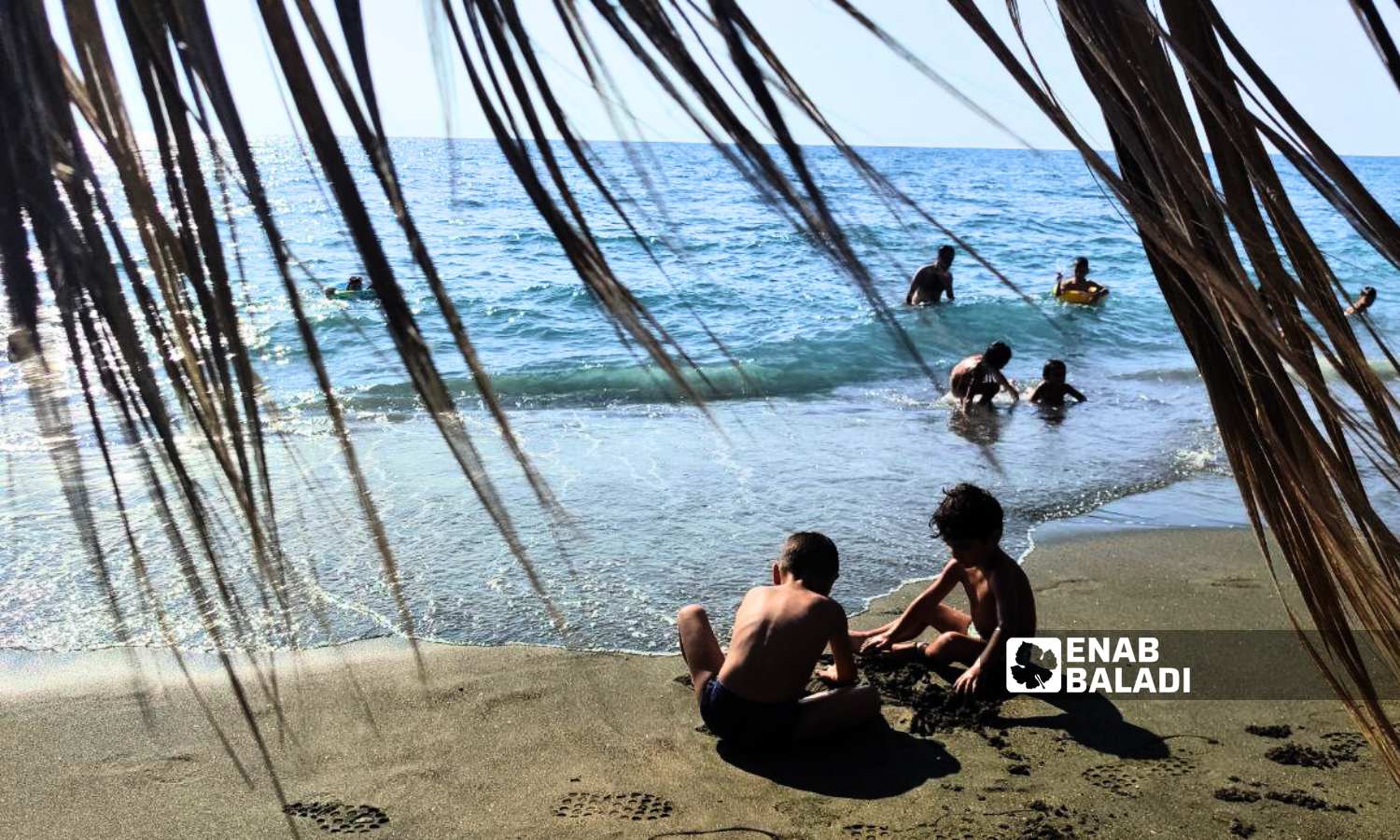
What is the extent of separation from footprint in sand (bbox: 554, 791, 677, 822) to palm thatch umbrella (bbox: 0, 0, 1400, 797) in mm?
3028

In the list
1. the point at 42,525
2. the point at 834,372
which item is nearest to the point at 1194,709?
the point at 42,525

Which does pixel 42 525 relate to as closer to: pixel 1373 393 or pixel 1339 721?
pixel 1339 721

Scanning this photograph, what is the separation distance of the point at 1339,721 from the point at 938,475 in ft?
13.9

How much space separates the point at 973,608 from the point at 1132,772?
1133 millimetres

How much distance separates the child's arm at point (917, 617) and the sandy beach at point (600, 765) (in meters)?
0.52

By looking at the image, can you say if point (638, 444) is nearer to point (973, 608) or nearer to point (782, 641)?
point (973, 608)

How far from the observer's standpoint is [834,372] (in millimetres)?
→ 13328

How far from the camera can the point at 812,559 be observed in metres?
4.50

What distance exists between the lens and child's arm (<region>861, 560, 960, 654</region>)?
4973mm

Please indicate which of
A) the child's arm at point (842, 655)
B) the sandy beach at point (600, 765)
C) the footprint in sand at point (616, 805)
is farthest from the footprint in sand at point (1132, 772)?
the footprint in sand at point (616, 805)

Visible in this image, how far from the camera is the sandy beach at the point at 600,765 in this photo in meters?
3.56

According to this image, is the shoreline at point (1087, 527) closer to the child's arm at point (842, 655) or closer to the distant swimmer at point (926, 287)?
the child's arm at point (842, 655)

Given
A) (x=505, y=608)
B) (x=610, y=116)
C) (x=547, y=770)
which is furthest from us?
(x=505, y=608)

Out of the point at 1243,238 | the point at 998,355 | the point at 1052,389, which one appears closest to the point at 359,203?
the point at 1243,238
